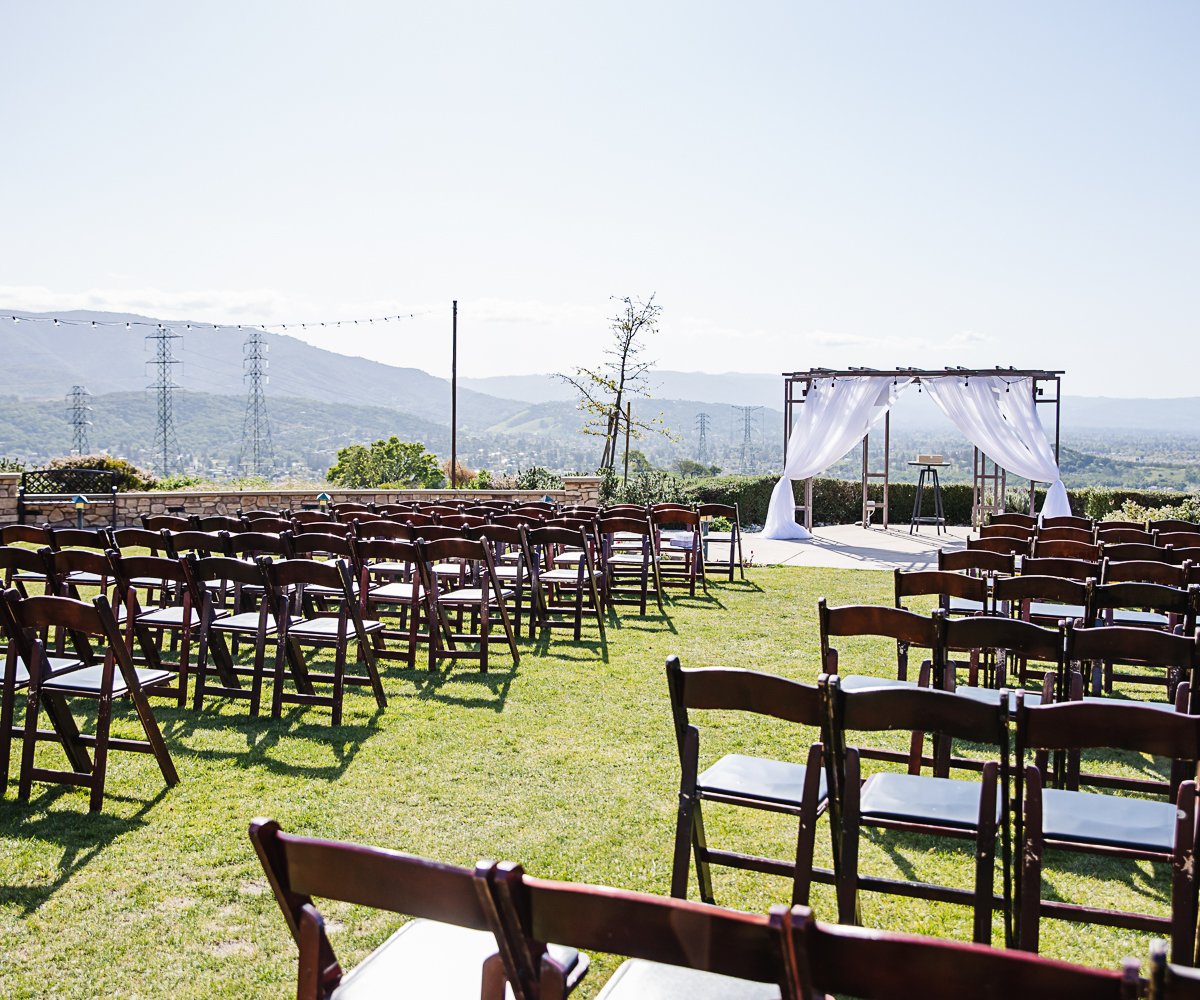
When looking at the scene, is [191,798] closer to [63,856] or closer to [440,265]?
[63,856]

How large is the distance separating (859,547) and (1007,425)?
3044 mm

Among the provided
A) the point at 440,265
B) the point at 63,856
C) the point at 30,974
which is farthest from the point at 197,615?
the point at 440,265

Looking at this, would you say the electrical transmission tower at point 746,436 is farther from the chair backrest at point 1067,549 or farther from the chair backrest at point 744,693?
the chair backrest at point 744,693

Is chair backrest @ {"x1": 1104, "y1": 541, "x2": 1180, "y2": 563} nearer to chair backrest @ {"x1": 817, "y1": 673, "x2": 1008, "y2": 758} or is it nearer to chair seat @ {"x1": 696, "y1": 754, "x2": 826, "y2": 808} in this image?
chair seat @ {"x1": 696, "y1": 754, "x2": 826, "y2": 808}

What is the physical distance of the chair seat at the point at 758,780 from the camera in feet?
10.3

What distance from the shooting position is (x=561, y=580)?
827 cm

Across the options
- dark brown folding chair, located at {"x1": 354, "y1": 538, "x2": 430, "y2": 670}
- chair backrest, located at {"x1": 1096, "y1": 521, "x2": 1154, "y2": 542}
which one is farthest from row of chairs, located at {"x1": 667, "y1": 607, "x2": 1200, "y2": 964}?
chair backrest, located at {"x1": 1096, "y1": 521, "x2": 1154, "y2": 542}

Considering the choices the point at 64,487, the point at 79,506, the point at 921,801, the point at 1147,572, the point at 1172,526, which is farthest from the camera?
the point at 64,487

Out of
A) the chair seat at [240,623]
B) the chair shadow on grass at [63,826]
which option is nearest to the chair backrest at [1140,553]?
the chair seat at [240,623]

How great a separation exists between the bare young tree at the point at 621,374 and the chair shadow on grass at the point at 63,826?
646 inches

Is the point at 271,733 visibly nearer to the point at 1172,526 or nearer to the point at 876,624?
the point at 876,624

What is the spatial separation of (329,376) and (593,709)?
14389 centimetres

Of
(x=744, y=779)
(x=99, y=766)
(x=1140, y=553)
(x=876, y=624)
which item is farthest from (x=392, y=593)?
(x=1140, y=553)

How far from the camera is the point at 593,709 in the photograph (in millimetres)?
5727
